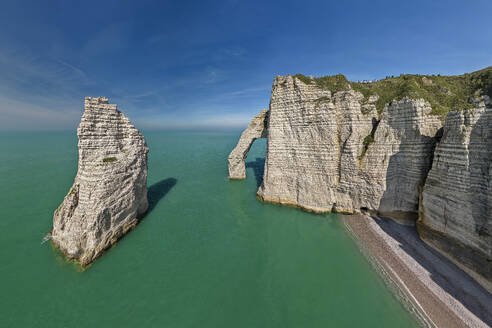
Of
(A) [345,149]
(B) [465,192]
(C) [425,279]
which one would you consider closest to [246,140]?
(A) [345,149]

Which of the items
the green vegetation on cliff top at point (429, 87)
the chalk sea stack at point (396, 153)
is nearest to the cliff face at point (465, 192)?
the chalk sea stack at point (396, 153)

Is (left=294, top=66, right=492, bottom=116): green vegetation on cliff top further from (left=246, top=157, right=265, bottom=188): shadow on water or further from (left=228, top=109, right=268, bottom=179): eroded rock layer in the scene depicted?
(left=246, top=157, right=265, bottom=188): shadow on water

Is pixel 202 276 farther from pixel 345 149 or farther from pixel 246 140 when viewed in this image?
pixel 246 140

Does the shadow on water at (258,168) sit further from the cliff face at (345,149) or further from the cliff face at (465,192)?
the cliff face at (465,192)

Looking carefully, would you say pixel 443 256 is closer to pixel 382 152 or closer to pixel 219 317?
pixel 382 152

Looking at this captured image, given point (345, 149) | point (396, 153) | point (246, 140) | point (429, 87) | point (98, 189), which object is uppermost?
point (429, 87)

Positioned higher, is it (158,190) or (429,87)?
(429,87)

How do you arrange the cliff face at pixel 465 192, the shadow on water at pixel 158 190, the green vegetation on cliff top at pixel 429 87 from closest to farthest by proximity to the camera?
1. the cliff face at pixel 465 192
2. the green vegetation on cliff top at pixel 429 87
3. the shadow on water at pixel 158 190

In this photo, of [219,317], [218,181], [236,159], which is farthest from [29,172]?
[219,317]
